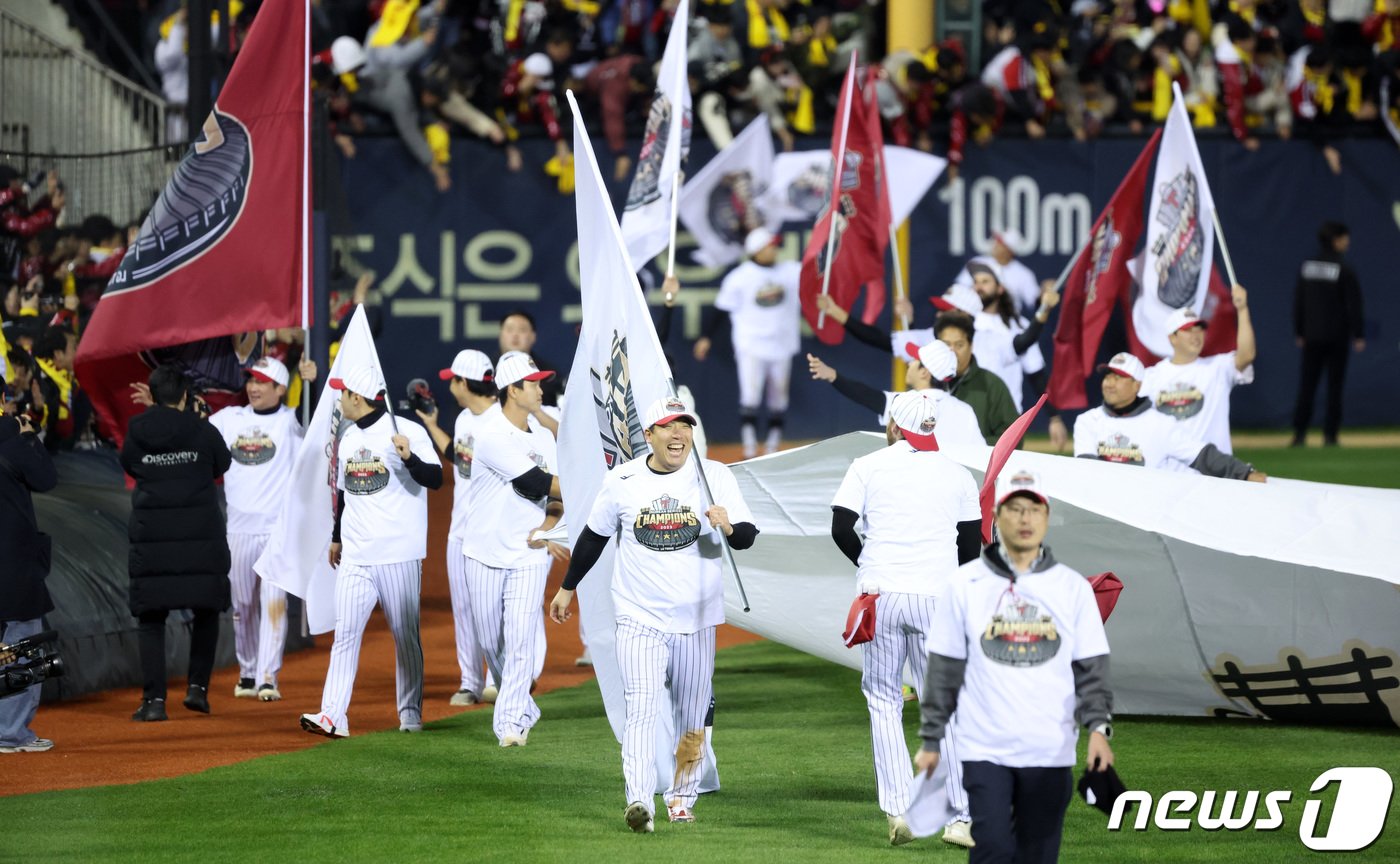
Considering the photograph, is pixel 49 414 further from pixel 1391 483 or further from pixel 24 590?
pixel 1391 483

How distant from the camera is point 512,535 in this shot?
444 inches

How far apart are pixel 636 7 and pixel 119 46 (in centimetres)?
550

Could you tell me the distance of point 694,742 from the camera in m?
9.05

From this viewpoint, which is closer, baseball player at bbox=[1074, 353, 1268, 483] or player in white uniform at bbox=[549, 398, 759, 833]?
player in white uniform at bbox=[549, 398, 759, 833]

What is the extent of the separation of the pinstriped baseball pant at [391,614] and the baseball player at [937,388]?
263 centimetres

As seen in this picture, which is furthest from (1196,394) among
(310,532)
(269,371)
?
(269,371)

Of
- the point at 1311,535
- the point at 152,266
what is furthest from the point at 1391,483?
the point at 152,266

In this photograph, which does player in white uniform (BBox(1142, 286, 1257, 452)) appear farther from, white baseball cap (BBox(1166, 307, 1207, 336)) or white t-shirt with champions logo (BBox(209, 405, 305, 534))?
A: white t-shirt with champions logo (BBox(209, 405, 305, 534))

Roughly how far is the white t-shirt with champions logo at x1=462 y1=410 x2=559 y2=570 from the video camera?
238cm

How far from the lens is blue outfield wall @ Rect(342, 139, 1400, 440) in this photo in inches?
889

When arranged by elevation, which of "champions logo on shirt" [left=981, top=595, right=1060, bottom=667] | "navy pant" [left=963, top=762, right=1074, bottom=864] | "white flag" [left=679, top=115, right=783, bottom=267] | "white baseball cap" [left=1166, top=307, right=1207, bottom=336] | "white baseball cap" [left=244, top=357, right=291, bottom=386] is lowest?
"navy pant" [left=963, top=762, right=1074, bottom=864]

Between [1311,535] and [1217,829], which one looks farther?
[1311,535]

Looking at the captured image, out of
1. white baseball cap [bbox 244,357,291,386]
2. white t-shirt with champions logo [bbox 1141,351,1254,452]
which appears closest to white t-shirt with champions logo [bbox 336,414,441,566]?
white baseball cap [bbox 244,357,291,386]

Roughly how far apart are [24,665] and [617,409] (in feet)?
9.80
